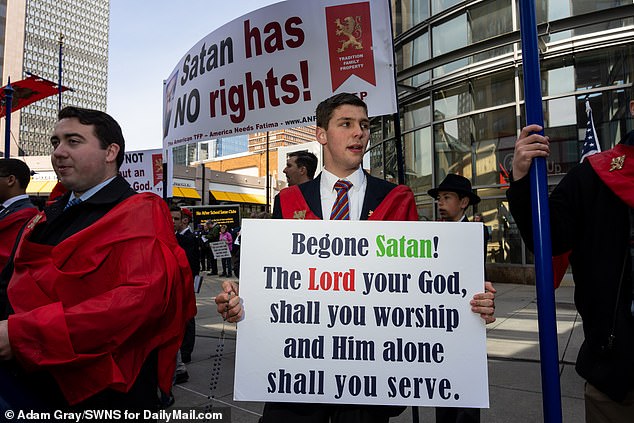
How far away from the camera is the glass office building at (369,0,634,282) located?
1076 centimetres

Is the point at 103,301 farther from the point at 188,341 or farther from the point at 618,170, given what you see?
the point at 188,341

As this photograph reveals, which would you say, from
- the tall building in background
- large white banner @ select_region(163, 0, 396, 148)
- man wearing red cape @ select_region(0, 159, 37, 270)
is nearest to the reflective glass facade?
the tall building in background

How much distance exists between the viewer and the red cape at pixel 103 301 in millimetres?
1517

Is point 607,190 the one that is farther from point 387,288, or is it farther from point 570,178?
point 387,288

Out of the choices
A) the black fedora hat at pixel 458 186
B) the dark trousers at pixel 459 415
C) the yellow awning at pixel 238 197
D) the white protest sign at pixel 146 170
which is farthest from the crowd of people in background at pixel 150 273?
the yellow awning at pixel 238 197

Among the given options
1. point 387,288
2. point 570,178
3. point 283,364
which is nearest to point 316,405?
point 283,364

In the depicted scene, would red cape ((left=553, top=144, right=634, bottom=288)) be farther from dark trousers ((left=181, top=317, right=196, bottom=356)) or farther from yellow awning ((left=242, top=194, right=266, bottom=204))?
yellow awning ((left=242, top=194, right=266, bottom=204))

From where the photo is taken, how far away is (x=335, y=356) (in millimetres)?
1673

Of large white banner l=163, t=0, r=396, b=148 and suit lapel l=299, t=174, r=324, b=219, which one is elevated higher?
large white banner l=163, t=0, r=396, b=148

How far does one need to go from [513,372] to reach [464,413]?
2.22m

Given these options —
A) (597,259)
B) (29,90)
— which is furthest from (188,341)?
(29,90)

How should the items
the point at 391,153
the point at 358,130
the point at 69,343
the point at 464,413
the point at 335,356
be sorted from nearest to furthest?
the point at 69,343 → the point at 335,356 → the point at 358,130 → the point at 464,413 → the point at 391,153

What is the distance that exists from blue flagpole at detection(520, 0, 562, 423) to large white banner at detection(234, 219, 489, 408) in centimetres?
20

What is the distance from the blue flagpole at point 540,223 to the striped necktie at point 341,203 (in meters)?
0.77
